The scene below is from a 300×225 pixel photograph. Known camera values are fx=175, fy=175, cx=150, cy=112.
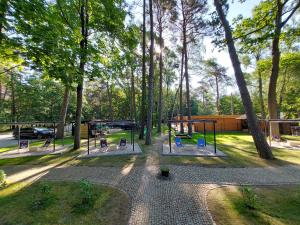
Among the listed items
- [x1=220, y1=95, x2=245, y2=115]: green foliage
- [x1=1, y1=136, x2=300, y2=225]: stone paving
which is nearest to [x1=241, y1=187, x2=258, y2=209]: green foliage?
[x1=1, y1=136, x2=300, y2=225]: stone paving

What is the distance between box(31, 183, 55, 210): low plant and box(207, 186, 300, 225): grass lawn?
12.9ft

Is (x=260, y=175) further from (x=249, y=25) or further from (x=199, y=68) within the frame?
(x=199, y=68)

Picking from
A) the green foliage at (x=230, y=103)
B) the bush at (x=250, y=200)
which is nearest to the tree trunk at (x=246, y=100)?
the bush at (x=250, y=200)

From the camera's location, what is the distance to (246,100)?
852 centimetres

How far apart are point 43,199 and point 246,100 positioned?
8.90m

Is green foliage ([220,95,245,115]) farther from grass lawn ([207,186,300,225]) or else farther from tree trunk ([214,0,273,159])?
grass lawn ([207,186,300,225])

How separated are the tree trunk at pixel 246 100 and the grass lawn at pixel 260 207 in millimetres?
3473

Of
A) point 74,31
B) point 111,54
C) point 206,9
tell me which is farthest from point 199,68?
point 74,31

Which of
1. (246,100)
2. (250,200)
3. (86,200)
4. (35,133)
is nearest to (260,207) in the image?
(250,200)

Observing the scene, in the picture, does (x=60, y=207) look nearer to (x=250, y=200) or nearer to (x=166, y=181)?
(x=166, y=181)

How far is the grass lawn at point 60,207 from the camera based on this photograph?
368 cm

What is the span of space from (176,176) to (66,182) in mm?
3683

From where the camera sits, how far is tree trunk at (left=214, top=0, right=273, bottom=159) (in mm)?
8367

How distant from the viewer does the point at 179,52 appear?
22.5 meters
